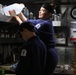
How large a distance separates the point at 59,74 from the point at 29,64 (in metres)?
2.12

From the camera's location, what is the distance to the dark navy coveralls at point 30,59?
252cm

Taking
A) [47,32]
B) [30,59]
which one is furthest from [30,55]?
[47,32]

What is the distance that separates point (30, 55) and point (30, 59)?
0.04 meters

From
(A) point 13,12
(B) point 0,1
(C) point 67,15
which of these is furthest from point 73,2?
(A) point 13,12

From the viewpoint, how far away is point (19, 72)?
2549mm

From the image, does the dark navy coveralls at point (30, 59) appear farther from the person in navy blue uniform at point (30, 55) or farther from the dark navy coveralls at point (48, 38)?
the dark navy coveralls at point (48, 38)

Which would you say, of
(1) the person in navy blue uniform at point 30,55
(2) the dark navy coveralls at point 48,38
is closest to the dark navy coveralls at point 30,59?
(1) the person in navy blue uniform at point 30,55

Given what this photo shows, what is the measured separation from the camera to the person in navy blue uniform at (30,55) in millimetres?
2523

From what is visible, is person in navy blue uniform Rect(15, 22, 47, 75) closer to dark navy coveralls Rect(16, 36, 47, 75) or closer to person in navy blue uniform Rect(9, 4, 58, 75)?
dark navy coveralls Rect(16, 36, 47, 75)

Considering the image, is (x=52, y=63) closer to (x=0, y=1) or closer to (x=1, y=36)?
(x=1, y=36)

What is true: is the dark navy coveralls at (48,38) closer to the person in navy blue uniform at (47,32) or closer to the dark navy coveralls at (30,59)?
the person in navy blue uniform at (47,32)

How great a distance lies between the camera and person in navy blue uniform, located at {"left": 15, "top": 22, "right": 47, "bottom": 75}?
2.52 metres

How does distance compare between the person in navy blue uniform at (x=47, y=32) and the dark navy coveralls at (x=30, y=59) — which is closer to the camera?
the dark navy coveralls at (x=30, y=59)

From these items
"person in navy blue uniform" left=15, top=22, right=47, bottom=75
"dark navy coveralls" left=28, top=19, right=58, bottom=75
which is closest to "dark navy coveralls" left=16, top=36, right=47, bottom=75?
"person in navy blue uniform" left=15, top=22, right=47, bottom=75
